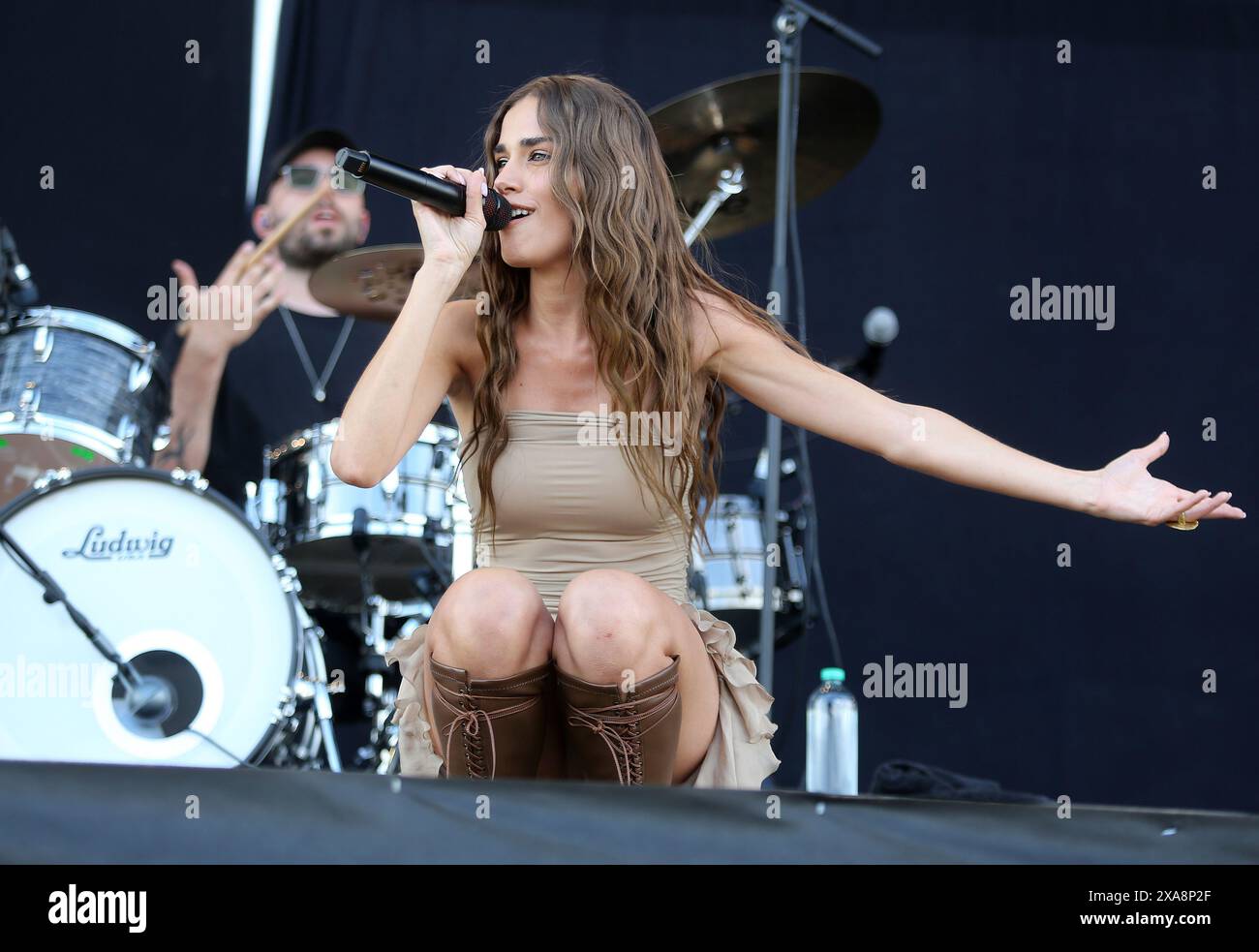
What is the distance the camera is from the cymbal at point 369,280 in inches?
118

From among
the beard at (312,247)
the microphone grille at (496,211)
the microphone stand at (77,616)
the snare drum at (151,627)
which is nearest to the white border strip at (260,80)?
the beard at (312,247)

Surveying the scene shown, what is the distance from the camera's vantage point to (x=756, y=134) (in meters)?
3.07

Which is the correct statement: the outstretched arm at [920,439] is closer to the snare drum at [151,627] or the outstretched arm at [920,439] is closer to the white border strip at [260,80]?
the snare drum at [151,627]

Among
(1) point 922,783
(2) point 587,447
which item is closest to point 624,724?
(2) point 587,447

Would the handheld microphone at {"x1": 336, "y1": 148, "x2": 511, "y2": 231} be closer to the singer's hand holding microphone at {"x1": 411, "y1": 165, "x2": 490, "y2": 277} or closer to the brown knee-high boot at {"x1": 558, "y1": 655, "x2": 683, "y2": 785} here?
the singer's hand holding microphone at {"x1": 411, "y1": 165, "x2": 490, "y2": 277}

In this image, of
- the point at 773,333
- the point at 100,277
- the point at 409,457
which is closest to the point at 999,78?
the point at 409,457

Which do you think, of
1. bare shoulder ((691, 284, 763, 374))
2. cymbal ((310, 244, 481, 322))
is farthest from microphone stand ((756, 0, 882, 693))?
bare shoulder ((691, 284, 763, 374))

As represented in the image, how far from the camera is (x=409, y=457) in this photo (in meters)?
3.18

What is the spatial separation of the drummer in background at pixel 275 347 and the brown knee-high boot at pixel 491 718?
214 cm

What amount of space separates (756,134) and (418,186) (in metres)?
1.60

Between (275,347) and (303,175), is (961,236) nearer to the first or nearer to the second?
(303,175)
